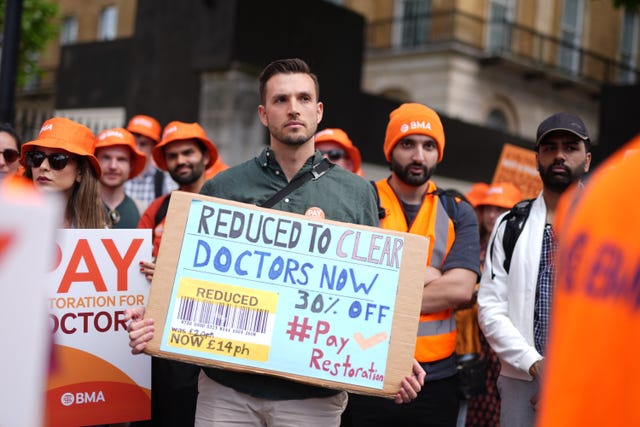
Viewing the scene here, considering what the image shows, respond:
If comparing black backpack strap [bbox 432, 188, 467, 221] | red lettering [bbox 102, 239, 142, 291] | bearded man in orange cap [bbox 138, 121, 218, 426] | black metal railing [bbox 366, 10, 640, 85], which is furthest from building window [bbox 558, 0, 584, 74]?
red lettering [bbox 102, 239, 142, 291]

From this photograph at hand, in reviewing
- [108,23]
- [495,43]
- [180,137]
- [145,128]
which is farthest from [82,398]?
[108,23]

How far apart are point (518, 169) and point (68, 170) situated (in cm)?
448

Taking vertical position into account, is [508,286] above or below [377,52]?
below

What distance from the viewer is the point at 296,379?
318cm

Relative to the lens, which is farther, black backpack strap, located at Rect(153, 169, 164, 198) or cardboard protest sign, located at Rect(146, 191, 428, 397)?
black backpack strap, located at Rect(153, 169, 164, 198)

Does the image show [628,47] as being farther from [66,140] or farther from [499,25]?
[66,140]

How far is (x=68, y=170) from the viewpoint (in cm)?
444

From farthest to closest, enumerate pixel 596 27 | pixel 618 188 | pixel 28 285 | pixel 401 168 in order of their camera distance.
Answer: pixel 596 27 → pixel 401 168 → pixel 28 285 → pixel 618 188

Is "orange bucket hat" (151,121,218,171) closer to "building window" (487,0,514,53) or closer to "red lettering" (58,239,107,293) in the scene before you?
"red lettering" (58,239,107,293)

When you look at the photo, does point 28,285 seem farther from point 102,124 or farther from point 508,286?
point 102,124

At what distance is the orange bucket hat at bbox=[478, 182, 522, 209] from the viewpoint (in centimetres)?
692

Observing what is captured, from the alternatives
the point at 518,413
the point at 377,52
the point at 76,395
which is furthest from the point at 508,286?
the point at 377,52

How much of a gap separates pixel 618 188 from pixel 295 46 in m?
10.8

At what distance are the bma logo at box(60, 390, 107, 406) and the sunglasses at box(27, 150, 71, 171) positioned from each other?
1168mm
